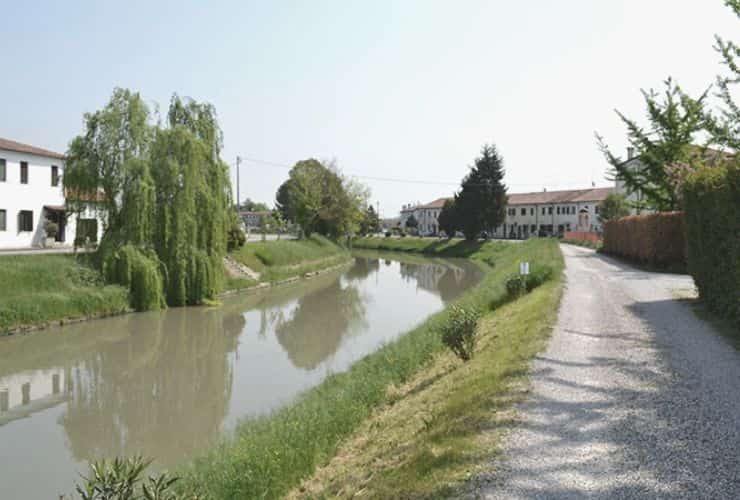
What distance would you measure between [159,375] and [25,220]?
983 inches

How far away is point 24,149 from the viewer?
114ft

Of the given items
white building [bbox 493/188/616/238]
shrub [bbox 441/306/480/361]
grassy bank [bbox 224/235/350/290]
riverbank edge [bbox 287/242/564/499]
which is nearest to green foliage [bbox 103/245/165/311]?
grassy bank [bbox 224/235/350/290]

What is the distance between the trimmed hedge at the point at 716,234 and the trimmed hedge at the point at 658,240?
7.34 meters

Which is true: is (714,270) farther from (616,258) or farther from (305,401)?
(616,258)

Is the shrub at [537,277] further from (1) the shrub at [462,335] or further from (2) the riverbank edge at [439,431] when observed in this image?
(1) the shrub at [462,335]

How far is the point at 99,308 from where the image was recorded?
73.7 ft

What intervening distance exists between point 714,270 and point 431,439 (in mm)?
8984

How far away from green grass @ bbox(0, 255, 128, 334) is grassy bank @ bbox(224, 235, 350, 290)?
353 inches

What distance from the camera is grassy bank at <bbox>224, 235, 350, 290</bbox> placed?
37.4 meters

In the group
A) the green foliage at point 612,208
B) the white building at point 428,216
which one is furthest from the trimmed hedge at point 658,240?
the white building at point 428,216

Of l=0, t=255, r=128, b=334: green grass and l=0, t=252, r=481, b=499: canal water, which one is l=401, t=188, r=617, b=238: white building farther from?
l=0, t=255, r=128, b=334: green grass

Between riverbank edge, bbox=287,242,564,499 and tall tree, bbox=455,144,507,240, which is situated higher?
tall tree, bbox=455,144,507,240

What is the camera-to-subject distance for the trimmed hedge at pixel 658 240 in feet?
76.3

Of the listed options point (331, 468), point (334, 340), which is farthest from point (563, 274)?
point (331, 468)
